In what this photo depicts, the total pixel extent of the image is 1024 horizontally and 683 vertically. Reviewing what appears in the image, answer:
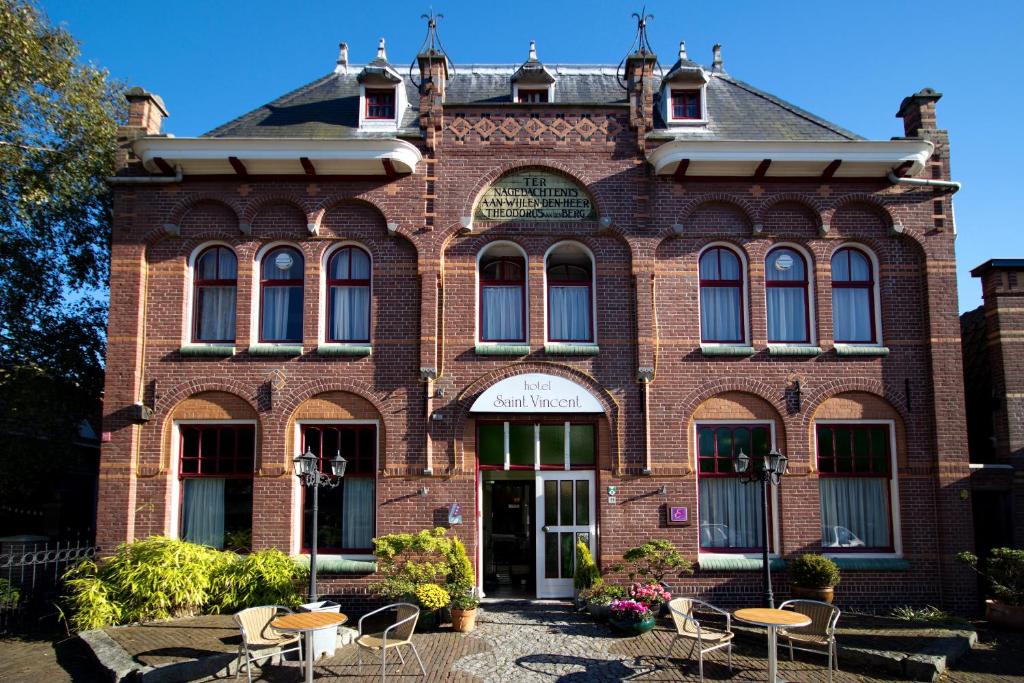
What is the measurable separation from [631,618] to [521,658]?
6.50 ft

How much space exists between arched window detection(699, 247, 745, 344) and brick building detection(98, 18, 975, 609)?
0.05 metres

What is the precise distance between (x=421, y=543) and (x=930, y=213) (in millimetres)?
11008

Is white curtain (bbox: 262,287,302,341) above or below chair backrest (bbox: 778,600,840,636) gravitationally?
above

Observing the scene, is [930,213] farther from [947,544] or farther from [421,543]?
[421,543]

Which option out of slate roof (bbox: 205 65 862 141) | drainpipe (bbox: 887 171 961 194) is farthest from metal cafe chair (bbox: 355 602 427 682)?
drainpipe (bbox: 887 171 961 194)

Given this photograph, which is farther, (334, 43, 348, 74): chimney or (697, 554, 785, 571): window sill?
(334, 43, 348, 74): chimney

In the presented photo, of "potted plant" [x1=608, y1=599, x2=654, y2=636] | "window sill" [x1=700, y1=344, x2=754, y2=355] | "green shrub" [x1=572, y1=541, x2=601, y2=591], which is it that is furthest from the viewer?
"window sill" [x1=700, y1=344, x2=754, y2=355]

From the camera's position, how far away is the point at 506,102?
1449 centimetres

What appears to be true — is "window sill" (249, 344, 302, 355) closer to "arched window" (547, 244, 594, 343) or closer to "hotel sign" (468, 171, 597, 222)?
"hotel sign" (468, 171, 597, 222)

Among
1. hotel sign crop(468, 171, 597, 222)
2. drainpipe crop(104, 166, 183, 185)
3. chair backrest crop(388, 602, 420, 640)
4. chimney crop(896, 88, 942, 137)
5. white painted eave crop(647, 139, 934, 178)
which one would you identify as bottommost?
chair backrest crop(388, 602, 420, 640)

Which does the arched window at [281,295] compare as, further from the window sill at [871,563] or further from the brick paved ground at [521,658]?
the window sill at [871,563]

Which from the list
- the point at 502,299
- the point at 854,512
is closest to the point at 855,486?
the point at 854,512

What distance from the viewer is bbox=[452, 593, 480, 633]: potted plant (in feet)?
38.0

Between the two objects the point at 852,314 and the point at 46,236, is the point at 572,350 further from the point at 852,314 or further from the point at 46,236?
the point at 46,236
